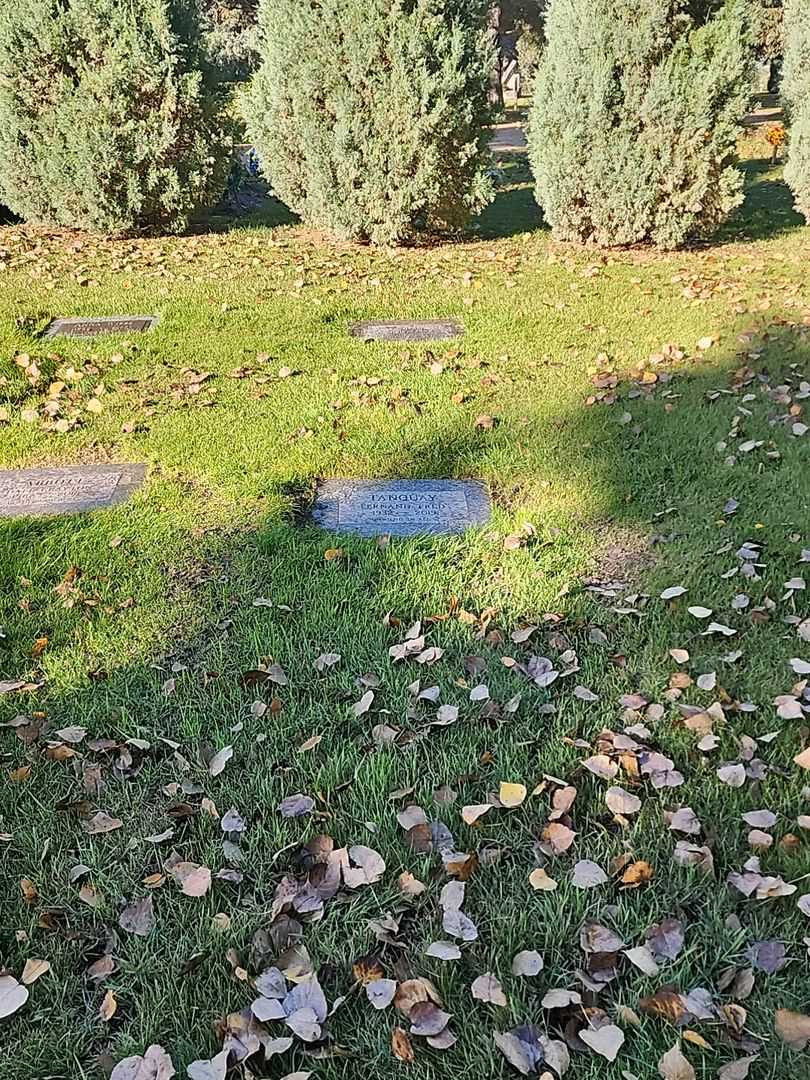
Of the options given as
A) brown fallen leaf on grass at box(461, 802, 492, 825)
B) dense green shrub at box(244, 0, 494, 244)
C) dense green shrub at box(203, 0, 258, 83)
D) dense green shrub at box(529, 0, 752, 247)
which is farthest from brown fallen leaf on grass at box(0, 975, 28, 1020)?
dense green shrub at box(203, 0, 258, 83)

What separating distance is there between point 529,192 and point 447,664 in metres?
10.2

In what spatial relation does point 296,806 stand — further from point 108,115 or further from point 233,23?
point 233,23

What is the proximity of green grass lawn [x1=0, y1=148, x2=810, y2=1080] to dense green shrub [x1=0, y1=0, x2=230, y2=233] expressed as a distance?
362 cm

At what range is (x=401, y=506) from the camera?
3535 millimetres

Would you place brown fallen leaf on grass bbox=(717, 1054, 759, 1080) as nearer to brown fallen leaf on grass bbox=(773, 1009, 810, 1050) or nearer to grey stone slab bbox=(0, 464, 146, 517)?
brown fallen leaf on grass bbox=(773, 1009, 810, 1050)

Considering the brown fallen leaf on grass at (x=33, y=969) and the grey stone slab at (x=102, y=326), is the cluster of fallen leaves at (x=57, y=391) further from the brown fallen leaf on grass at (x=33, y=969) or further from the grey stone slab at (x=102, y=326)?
the brown fallen leaf on grass at (x=33, y=969)

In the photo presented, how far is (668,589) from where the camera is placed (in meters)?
2.91

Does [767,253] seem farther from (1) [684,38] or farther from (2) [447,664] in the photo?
(2) [447,664]

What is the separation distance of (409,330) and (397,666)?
11.6 ft

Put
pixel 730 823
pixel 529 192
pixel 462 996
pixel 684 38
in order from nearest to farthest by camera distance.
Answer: pixel 462 996 → pixel 730 823 → pixel 684 38 → pixel 529 192

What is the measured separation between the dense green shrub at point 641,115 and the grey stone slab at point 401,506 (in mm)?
5112

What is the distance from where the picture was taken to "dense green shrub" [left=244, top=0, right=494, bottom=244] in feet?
24.3

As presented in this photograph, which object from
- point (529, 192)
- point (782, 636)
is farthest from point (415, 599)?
point (529, 192)

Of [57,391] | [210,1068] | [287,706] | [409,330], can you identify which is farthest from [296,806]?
[409,330]
